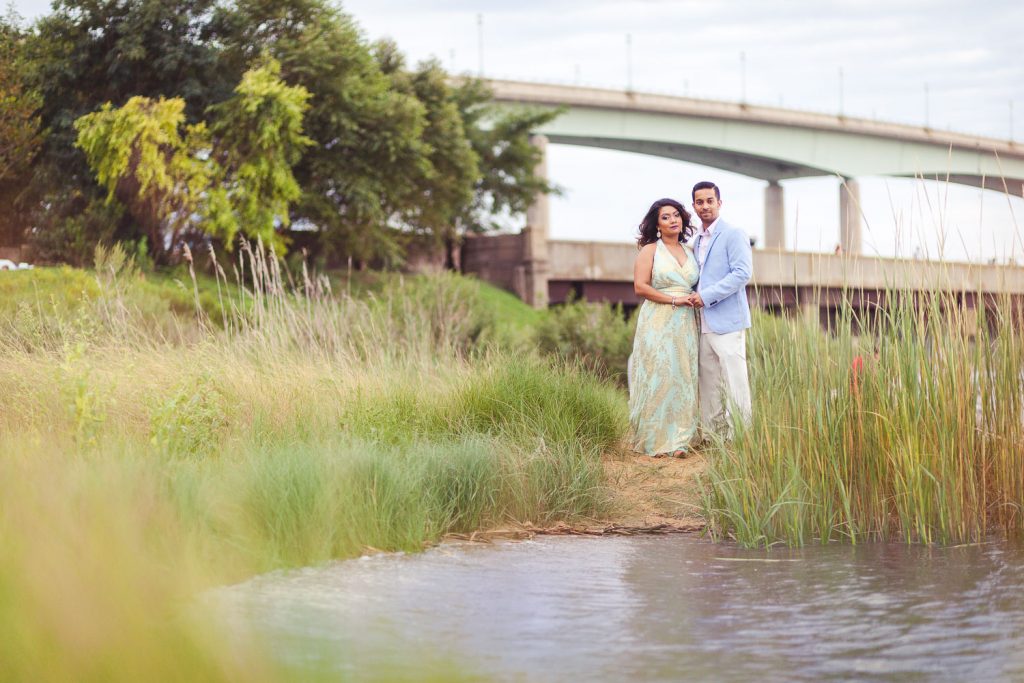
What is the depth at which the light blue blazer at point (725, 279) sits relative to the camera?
8.80 metres

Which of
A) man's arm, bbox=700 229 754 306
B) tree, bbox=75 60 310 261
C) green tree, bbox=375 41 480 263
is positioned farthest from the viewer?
green tree, bbox=375 41 480 263

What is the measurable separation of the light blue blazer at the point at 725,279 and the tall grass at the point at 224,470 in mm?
1171

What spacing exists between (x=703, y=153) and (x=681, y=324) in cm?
4833

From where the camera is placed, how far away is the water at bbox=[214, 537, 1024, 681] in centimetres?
426

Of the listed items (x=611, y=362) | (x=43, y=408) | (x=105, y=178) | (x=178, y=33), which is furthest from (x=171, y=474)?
(x=178, y=33)

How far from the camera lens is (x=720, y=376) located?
9.07 m

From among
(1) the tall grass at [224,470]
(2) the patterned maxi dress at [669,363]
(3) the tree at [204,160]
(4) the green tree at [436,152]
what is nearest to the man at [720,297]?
(2) the patterned maxi dress at [669,363]

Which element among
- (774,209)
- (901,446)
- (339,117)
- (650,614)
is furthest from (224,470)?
(774,209)

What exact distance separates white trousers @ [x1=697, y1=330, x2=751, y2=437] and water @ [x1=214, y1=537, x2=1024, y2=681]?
2.47m

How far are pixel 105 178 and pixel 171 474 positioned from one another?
2305cm

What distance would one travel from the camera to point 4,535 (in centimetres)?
527

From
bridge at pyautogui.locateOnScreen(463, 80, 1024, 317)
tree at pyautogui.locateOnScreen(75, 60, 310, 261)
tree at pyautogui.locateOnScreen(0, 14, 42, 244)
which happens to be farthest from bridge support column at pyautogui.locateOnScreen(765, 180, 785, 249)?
tree at pyautogui.locateOnScreen(0, 14, 42, 244)

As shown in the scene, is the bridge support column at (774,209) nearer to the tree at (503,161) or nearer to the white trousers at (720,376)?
the tree at (503,161)

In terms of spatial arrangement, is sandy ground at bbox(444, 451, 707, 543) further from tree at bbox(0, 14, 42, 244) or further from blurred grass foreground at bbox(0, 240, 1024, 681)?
tree at bbox(0, 14, 42, 244)
